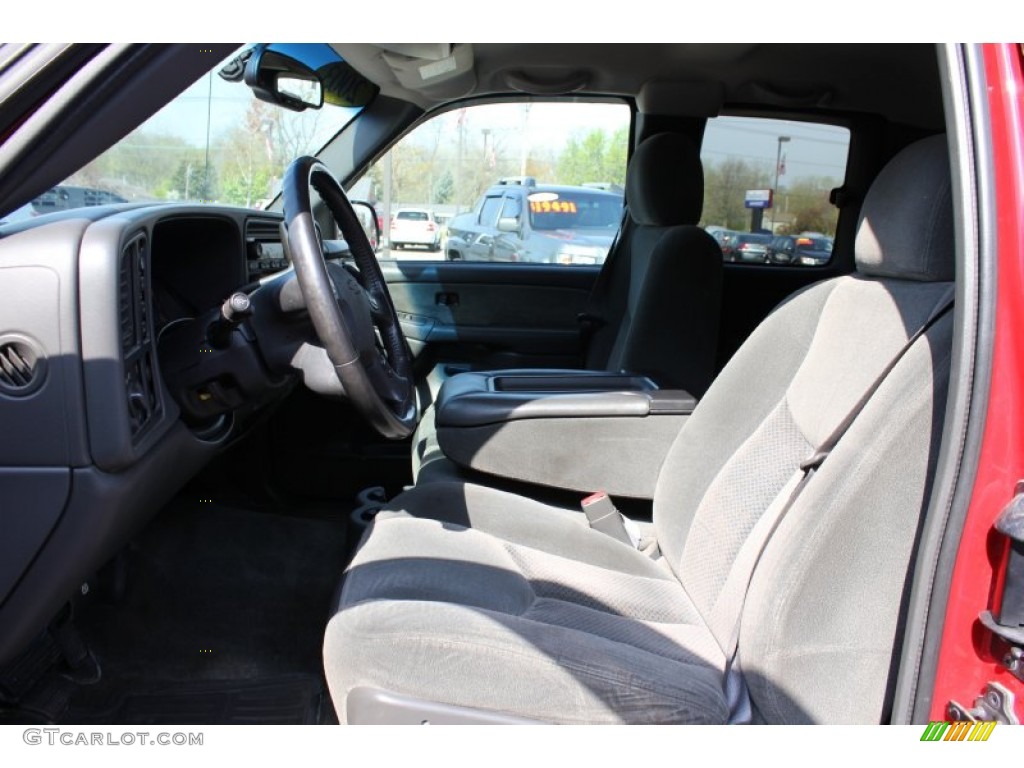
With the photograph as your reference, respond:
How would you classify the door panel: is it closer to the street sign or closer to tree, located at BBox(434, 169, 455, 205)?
tree, located at BBox(434, 169, 455, 205)

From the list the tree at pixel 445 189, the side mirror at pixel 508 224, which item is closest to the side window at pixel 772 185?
the side mirror at pixel 508 224

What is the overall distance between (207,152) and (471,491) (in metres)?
1.11

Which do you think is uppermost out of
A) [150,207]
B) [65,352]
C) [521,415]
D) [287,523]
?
[150,207]

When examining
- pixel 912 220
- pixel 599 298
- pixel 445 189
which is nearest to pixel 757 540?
pixel 912 220

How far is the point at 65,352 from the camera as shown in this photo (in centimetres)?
124

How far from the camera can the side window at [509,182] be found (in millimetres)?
3107

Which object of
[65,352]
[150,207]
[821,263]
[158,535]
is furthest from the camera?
[821,263]

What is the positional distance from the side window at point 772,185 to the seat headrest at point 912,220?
178 centimetres

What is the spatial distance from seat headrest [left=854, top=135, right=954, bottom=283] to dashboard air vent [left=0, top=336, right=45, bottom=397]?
1244mm

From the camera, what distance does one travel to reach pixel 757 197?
3316 millimetres

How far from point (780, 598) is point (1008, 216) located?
0.55 m

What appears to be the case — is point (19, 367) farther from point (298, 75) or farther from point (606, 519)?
point (298, 75)
